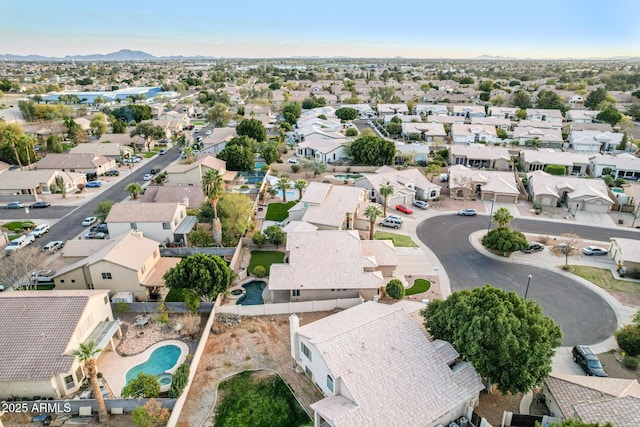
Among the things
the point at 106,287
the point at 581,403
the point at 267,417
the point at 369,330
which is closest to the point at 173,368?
the point at 267,417

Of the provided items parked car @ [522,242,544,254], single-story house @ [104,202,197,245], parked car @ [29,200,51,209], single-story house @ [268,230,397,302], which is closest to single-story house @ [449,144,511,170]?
parked car @ [522,242,544,254]

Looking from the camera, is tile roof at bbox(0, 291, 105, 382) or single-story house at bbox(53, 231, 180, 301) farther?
single-story house at bbox(53, 231, 180, 301)

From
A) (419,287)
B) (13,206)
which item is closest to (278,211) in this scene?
(419,287)

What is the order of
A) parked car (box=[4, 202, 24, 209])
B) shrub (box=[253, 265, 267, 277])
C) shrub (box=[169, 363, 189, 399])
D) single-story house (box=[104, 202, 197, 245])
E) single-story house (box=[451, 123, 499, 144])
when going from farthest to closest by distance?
single-story house (box=[451, 123, 499, 144]) → parked car (box=[4, 202, 24, 209]) → single-story house (box=[104, 202, 197, 245]) → shrub (box=[253, 265, 267, 277]) → shrub (box=[169, 363, 189, 399])

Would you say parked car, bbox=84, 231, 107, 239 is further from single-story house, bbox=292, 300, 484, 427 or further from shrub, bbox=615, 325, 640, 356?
shrub, bbox=615, 325, 640, 356

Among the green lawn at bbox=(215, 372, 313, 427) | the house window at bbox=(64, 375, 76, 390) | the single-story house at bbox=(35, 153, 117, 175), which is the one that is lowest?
the green lawn at bbox=(215, 372, 313, 427)

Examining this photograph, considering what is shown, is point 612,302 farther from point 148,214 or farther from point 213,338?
point 148,214

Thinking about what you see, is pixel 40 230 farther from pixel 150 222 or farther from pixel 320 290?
pixel 320 290
